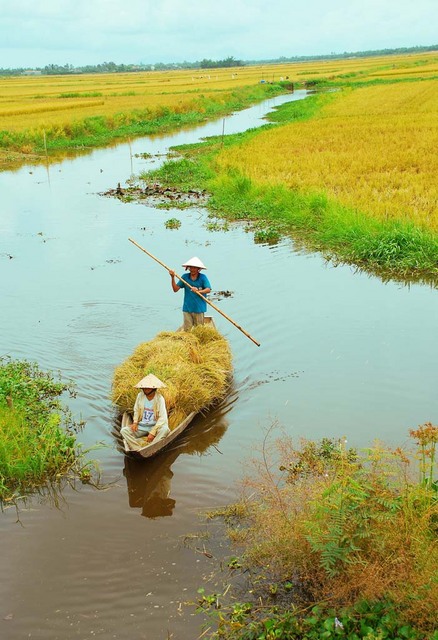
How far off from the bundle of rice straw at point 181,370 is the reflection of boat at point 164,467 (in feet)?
0.79

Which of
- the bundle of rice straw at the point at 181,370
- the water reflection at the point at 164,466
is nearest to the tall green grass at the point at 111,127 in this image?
the bundle of rice straw at the point at 181,370

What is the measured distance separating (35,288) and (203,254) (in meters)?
3.94

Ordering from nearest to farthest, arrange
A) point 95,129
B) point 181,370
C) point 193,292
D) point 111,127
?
point 181,370 → point 193,292 → point 95,129 → point 111,127

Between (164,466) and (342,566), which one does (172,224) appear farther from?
(342,566)

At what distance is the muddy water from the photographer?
529 cm

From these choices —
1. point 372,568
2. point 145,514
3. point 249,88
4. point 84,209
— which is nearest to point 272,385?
point 145,514

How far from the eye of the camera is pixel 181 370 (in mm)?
8000

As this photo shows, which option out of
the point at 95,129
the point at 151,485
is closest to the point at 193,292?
the point at 151,485

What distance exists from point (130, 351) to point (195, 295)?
148 centimetres

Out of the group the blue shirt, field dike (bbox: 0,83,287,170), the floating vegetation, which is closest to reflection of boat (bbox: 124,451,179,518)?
the blue shirt

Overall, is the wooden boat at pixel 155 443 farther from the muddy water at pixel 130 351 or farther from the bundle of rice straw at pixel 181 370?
the muddy water at pixel 130 351

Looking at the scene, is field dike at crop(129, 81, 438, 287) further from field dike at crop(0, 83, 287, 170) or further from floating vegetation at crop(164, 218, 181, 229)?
field dike at crop(0, 83, 287, 170)

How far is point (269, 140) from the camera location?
28375mm

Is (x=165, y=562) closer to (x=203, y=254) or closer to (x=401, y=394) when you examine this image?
(x=401, y=394)
